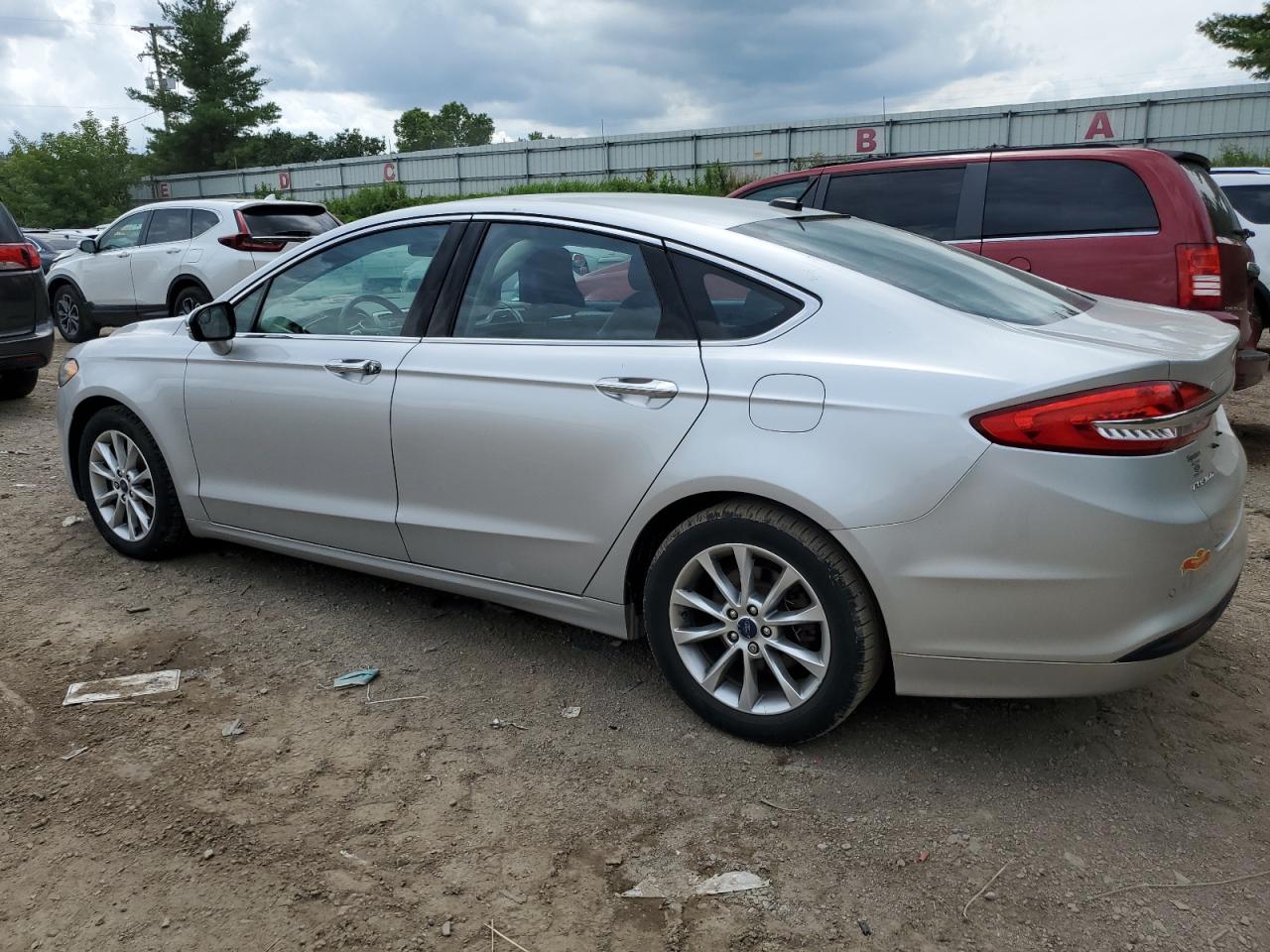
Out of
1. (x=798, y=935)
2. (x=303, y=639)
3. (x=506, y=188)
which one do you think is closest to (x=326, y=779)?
(x=303, y=639)

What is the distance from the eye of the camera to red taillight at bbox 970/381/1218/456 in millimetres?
2549

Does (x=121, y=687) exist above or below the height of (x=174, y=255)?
below

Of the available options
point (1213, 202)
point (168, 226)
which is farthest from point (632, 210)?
point (168, 226)

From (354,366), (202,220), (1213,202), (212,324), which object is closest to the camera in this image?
(354,366)

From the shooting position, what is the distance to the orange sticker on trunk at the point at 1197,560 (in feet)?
8.76

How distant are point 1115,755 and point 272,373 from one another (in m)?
3.20

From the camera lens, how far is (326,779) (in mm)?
3029

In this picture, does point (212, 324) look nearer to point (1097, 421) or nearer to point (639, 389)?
point (639, 389)

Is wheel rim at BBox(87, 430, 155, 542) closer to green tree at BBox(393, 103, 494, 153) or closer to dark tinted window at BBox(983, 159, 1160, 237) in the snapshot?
dark tinted window at BBox(983, 159, 1160, 237)

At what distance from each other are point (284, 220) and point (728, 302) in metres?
10.1

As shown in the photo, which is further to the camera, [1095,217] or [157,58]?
[157,58]

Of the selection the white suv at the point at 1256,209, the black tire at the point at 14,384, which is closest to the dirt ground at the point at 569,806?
the white suv at the point at 1256,209

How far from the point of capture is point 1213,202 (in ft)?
20.0

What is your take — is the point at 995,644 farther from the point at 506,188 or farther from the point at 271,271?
the point at 506,188
